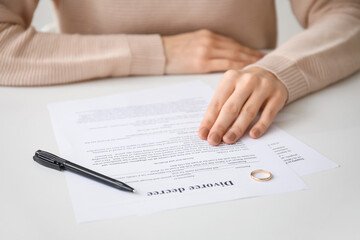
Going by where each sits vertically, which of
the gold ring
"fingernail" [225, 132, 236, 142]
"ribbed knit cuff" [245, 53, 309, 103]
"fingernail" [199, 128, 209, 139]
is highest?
"ribbed knit cuff" [245, 53, 309, 103]

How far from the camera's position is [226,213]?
19.4 inches

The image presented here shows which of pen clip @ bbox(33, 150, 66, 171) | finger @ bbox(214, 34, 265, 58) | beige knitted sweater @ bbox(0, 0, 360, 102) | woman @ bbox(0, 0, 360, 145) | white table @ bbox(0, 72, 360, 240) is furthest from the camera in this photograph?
finger @ bbox(214, 34, 265, 58)

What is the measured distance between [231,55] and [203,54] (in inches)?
2.7

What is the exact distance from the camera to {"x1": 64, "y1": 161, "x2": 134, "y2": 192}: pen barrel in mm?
519

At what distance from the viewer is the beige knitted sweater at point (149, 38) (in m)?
0.85

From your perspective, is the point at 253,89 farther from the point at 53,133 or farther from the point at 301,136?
the point at 53,133

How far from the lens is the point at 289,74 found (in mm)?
810

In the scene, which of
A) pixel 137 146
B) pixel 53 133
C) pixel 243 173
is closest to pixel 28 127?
pixel 53 133

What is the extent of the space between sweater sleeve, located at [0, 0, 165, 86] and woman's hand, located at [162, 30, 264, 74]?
31 mm

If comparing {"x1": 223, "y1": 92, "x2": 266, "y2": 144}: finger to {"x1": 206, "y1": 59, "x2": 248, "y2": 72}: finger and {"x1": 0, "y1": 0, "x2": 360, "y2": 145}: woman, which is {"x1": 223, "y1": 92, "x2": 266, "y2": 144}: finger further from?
{"x1": 206, "y1": 59, "x2": 248, "y2": 72}: finger

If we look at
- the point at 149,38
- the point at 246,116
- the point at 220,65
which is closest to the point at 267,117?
the point at 246,116

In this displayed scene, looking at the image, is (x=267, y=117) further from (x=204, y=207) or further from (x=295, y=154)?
(x=204, y=207)

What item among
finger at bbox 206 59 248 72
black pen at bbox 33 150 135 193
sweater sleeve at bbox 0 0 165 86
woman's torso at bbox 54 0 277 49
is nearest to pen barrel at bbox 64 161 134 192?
black pen at bbox 33 150 135 193

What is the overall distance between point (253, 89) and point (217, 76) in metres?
0.18
